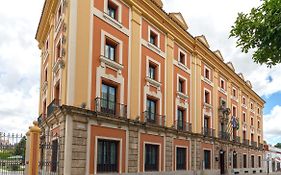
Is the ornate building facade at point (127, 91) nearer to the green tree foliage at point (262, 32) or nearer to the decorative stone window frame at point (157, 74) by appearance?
the decorative stone window frame at point (157, 74)

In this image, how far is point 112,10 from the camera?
22.1 metres

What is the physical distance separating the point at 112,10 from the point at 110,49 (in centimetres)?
248

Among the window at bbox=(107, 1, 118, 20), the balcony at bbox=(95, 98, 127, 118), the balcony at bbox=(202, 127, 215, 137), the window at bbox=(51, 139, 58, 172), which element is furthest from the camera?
the balcony at bbox=(202, 127, 215, 137)

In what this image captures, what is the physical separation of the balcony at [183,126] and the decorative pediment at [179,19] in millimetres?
7789

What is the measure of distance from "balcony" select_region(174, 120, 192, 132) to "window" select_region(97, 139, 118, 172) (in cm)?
766

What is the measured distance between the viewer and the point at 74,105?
59.2ft

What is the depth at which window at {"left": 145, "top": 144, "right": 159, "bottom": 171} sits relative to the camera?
23.5 m

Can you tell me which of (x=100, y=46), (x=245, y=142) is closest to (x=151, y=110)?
(x=100, y=46)

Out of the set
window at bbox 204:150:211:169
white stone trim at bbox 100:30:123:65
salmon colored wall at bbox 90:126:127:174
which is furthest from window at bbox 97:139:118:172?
window at bbox 204:150:211:169

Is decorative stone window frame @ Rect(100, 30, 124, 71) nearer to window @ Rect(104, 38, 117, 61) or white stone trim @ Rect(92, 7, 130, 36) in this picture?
window @ Rect(104, 38, 117, 61)

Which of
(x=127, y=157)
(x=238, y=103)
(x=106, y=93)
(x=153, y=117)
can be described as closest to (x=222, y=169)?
(x=238, y=103)

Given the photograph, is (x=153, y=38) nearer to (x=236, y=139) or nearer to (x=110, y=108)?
(x=110, y=108)

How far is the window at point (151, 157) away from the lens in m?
23.5

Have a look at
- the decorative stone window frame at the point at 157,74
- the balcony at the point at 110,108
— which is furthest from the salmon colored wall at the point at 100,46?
the decorative stone window frame at the point at 157,74
